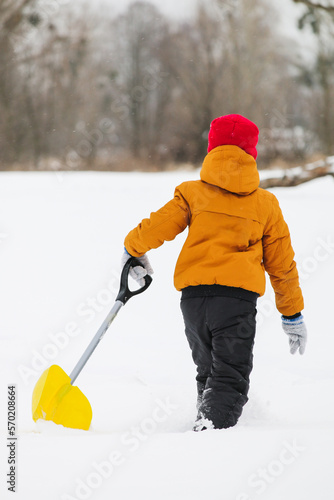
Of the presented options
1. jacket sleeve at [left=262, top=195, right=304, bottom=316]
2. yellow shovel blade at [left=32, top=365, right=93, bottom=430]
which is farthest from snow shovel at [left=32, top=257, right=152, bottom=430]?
jacket sleeve at [left=262, top=195, right=304, bottom=316]

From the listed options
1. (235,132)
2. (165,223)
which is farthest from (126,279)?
(235,132)

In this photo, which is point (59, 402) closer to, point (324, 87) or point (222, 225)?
point (222, 225)

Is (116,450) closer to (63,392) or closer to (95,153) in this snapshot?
(63,392)

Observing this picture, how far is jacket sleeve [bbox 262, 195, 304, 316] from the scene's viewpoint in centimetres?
202

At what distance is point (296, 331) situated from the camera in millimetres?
2166

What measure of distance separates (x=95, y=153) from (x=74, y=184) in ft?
28.4

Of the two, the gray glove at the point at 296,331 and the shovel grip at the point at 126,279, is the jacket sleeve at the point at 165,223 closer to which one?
the shovel grip at the point at 126,279

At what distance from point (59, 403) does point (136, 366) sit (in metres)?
1.10

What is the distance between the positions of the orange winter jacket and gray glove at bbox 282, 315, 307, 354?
28 cm

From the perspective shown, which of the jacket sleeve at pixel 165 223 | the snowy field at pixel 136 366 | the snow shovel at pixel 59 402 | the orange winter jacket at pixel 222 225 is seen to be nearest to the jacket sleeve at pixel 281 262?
the orange winter jacket at pixel 222 225

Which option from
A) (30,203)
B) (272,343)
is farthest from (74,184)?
(272,343)

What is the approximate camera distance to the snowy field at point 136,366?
1328 mm

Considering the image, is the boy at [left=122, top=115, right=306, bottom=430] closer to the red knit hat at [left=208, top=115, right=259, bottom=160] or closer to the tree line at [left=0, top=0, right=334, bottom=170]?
the red knit hat at [left=208, top=115, right=259, bottom=160]

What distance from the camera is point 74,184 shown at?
7457mm
